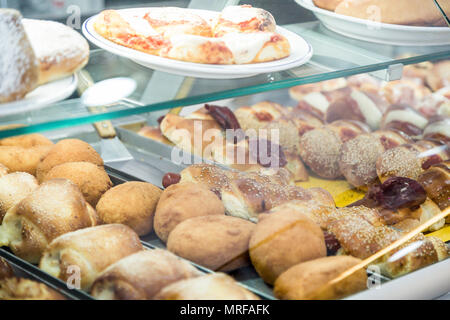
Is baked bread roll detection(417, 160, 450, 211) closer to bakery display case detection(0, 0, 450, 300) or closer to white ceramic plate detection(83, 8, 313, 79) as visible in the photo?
bakery display case detection(0, 0, 450, 300)

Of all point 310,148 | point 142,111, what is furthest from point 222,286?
point 310,148

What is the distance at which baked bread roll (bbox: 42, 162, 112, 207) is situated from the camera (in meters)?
1.26

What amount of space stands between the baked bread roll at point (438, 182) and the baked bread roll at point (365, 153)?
0.14m

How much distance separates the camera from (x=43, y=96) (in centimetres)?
86

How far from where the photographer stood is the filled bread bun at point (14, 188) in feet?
3.91

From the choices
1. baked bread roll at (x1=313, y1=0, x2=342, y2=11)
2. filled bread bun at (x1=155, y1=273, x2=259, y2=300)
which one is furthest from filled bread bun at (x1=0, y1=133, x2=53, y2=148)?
baked bread roll at (x1=313, y1=0, x2=342, y2=11)

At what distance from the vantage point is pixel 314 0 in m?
1.40

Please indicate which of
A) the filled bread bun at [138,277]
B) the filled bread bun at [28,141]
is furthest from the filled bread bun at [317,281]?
the filled bread bun at [28,141]

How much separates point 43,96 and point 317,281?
58 centimetres

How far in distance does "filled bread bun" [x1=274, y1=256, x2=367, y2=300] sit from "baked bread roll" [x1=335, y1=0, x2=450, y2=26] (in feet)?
1.98

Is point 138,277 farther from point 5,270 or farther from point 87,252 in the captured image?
point 5,270

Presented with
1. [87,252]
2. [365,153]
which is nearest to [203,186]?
[87,252]

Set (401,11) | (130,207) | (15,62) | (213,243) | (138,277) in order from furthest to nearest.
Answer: (401,11) → (130,207) → (213,243) → (138,277) → (15,62)
